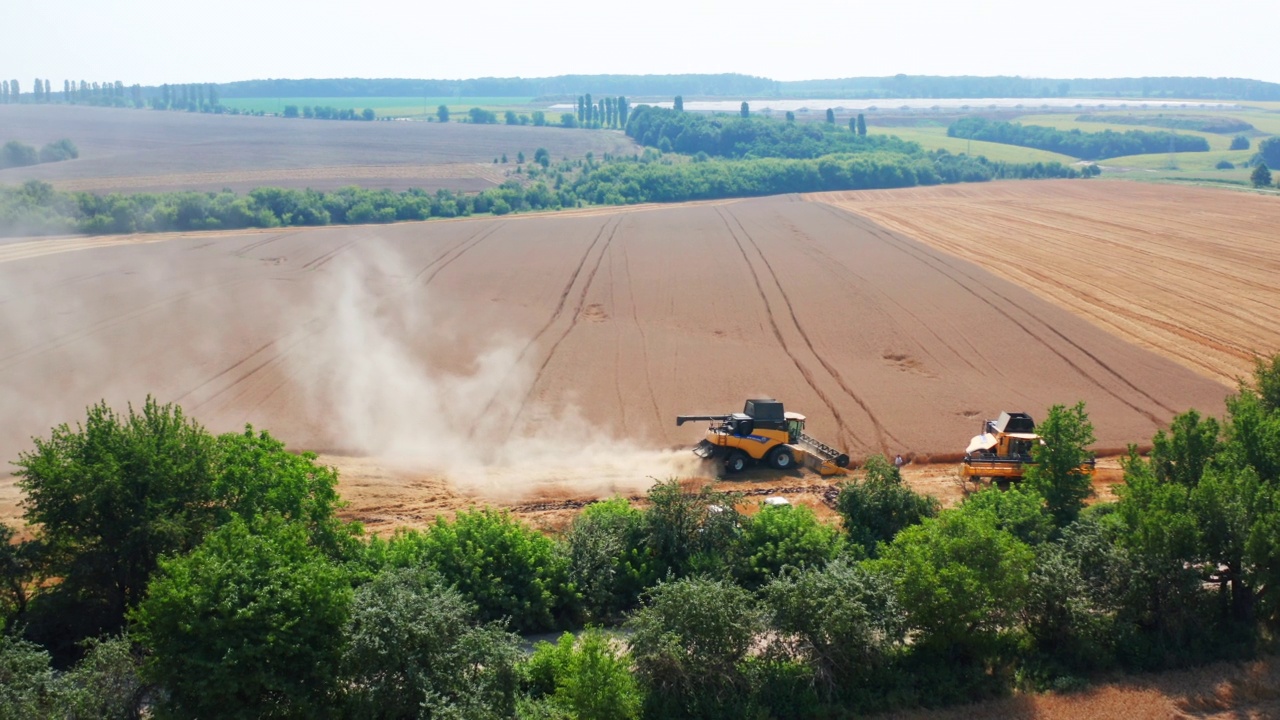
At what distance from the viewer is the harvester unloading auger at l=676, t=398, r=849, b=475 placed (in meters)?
30.7

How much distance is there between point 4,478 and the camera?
2928 cm

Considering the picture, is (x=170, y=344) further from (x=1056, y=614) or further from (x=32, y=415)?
(x=1056, y=614)

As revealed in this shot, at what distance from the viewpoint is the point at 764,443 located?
30828 millimetres

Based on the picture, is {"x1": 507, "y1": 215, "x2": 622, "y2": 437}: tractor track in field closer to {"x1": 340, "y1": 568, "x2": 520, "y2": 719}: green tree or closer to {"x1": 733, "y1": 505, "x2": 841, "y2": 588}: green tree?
{"x1": 733, "y1": 505, "x2": 841, "y2": 588}: green tree

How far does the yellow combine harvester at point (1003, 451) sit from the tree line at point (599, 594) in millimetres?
4760

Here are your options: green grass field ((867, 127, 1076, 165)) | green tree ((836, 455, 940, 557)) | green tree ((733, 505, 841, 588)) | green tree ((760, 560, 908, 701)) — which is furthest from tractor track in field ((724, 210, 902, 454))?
green grass field ((867, 127, 1076, 165))

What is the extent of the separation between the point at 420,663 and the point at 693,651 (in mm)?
5003

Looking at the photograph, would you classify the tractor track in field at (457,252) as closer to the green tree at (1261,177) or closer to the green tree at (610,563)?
the green tree at (610,563)

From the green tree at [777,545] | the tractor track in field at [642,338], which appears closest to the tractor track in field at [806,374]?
the tractor track in field at [642,338]

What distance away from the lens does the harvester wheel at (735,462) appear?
101 ft

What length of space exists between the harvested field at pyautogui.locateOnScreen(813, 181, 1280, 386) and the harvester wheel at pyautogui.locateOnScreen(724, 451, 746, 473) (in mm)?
21732

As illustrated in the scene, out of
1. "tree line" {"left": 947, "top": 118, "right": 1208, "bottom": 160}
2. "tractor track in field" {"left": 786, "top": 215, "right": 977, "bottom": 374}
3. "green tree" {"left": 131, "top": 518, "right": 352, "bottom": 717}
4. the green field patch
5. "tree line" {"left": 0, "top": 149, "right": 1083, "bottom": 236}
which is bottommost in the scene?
"green tree" {"left": 131, "top": 518, "right": 352, "bottom": 717}

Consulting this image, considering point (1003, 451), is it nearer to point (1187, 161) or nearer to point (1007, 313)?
point (1007, 313)

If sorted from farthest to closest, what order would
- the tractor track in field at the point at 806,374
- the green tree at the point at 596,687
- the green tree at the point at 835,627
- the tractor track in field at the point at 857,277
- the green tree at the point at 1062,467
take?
the tractor track in field at the point at 857,277 < the tractor track in field at the point at 806,374 < the green tree at the point at 1062,467 < the green tree at the point at 835,627 < the green tree at the point at 596,687
